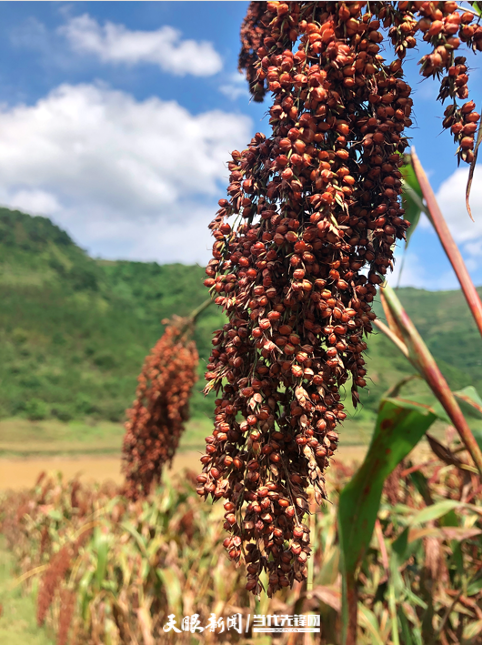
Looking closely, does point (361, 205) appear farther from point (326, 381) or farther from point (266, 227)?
point (326, 381)

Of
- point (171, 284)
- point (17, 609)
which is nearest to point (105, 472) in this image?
point (17, 609)

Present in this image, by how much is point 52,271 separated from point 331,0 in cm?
5123

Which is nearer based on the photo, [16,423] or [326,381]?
[326,381]

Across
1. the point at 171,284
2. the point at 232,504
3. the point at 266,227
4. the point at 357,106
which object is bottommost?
the point at 232,504

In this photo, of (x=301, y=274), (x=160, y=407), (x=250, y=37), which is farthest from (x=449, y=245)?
(x=160, y=407)

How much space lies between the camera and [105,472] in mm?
18000

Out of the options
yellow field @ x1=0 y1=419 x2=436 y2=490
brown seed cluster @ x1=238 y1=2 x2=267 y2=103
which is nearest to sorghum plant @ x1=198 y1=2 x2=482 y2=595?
brown seed cluster @ x1=238 y1=2 x2=267 y2=103

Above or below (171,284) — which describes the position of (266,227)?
below

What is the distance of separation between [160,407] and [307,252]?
5.49 ft

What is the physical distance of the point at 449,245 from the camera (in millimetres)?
1196

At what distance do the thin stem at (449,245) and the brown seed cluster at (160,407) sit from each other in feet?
3.79

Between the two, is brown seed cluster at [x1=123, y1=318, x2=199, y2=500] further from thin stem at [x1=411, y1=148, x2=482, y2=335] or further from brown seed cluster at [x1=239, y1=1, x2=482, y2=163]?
brown seed cluster at [x1=239, y1=1, x2=482, y2=163]

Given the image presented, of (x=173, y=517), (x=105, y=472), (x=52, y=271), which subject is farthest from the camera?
(x=52, y=271)

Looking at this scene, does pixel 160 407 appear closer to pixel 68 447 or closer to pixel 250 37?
pixel 250 37
